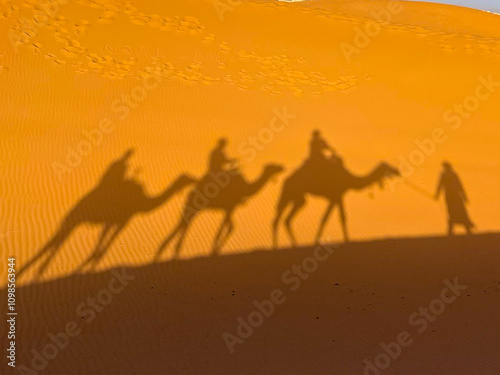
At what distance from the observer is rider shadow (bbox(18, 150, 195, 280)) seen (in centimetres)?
706

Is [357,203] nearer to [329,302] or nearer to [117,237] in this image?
[329,302]

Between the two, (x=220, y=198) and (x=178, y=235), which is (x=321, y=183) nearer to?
(x=220, y=198)

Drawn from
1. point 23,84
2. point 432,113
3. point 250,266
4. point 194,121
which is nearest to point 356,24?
point 432,113

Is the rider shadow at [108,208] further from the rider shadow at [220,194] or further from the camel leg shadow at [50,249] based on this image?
the rider shadow at [220,194]

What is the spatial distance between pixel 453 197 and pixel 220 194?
499cm

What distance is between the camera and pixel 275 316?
18.2 feet

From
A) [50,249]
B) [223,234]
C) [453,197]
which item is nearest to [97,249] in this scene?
[50,249]

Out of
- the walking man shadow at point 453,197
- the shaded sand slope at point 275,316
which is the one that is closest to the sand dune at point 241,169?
the shaded sand slope at point 275,316

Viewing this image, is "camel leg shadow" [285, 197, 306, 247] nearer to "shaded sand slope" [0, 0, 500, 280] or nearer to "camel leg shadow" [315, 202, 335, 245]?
"shaded sand slope" [0, 0, 500, 280]

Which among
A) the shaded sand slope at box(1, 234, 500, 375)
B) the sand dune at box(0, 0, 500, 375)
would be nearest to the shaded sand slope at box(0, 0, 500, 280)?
the sand dune at box(0, 0, 500, 375)

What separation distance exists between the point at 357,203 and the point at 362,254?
2.29 m

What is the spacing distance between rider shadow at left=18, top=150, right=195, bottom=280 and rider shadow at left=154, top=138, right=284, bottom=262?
0.47 metres

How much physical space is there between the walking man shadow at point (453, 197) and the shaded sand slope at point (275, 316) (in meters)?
1.78

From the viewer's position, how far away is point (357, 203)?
32.0ft
